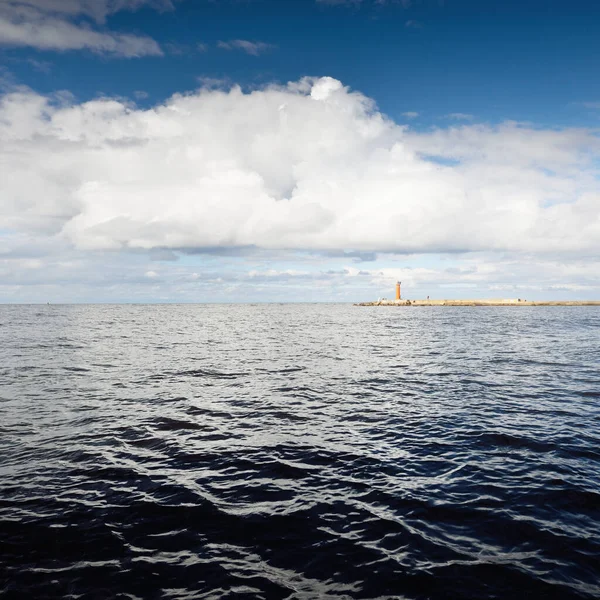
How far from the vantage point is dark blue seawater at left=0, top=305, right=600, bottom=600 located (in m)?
8.57

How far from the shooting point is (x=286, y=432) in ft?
58.7

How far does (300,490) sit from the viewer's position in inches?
490

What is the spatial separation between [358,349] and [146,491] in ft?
121

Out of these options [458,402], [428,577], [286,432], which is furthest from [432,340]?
[428,577]

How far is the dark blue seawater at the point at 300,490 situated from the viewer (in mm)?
8570

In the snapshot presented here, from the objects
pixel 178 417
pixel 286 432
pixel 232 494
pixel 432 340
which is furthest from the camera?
pixel 432 340

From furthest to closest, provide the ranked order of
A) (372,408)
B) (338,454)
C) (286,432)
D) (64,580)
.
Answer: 1. (372,408)
2. (286,432)
3. (338,454)
4. (64,580)

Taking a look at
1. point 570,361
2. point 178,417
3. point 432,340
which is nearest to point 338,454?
point 178,417

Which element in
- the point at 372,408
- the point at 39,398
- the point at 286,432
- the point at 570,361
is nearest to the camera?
the point at 286,432

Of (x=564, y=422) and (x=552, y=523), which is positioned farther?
(x=564, y=422)

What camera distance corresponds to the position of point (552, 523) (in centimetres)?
1051

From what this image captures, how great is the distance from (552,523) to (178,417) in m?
15.6

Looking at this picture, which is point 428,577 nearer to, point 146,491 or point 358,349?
point 146,491

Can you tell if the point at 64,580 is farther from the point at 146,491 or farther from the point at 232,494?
the point at 232,494
